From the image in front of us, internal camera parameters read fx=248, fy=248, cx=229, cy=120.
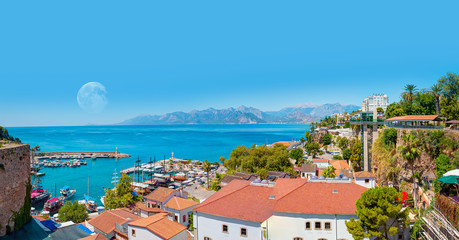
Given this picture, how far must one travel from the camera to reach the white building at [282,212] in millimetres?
18328

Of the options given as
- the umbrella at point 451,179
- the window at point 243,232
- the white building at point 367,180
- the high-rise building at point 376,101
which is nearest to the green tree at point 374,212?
the umbrella at point 451,179

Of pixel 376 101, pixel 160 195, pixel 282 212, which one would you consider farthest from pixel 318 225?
pixel 376 101

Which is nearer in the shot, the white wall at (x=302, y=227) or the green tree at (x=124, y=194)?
the white wall at (x=302, y=227)

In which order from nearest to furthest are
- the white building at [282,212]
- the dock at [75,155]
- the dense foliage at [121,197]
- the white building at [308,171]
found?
the white building at [282,212] < the dense foliage at [121,197] < the white building at [308,171] < the dock at [75,155]

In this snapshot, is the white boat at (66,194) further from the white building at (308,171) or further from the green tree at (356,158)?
the green tree at (356,158)

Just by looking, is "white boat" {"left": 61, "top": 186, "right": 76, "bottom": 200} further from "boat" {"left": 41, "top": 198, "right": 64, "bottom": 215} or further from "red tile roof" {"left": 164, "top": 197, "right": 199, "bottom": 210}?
"red tile roof" {"left": 164, "top": 197, "right": 199, "bottom": 210}

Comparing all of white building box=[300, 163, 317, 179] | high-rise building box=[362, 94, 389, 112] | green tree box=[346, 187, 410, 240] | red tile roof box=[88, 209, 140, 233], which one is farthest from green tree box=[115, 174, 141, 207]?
high-rise building box=[362, 94, 389, 112]

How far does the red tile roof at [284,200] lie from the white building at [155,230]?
3.26 m

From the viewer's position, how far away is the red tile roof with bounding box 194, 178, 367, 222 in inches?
744

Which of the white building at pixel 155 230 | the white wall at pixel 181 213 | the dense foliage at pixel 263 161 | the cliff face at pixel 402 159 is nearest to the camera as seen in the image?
the white building at pixel 155 230

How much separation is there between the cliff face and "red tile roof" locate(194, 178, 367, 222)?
35.0ft

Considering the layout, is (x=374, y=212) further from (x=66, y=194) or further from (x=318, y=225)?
(x=66, y=194)

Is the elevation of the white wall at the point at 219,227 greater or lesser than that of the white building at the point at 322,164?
greater

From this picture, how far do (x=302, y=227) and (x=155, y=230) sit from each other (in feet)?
40.1
